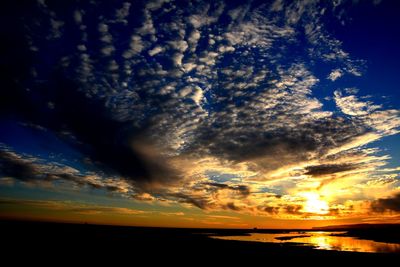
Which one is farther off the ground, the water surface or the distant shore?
the water surface

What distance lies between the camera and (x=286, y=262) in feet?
83.0

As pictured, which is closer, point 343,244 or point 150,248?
point 150,248

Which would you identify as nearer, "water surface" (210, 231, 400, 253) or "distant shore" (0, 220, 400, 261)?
"distant shore" (0, 220, 400, 261)

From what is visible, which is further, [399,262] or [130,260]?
[399,262]

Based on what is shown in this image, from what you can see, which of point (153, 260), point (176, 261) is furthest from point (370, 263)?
point (153, 260)

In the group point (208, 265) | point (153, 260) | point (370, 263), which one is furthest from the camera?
point (370, 263)

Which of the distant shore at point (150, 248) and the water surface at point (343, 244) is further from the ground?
the water surface at point (343, 244)

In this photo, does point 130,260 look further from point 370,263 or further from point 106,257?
point 370,263

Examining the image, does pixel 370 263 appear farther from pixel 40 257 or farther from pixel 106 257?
pixel 40 257

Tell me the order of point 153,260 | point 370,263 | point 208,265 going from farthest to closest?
point 370,263, point 153,260, point 208,265

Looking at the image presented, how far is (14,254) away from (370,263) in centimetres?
3378

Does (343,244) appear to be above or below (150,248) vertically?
above

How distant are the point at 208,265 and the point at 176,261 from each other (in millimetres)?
3227

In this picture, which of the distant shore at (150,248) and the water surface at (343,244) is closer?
the distant shore at (150,248)
